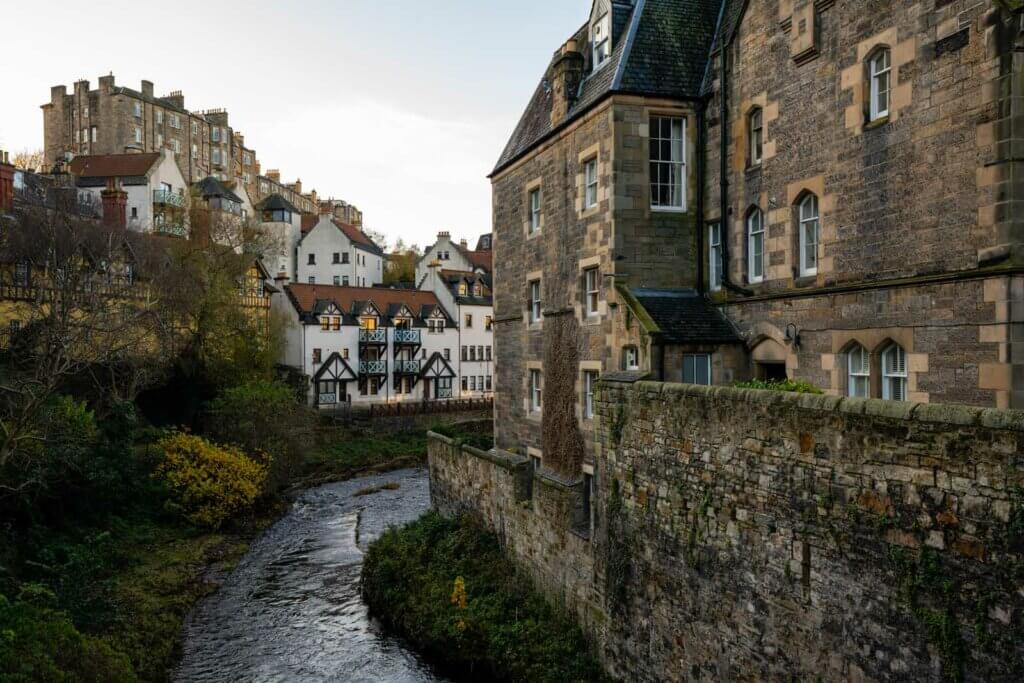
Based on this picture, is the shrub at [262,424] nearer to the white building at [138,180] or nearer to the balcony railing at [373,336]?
the balcony railing at [373,336]

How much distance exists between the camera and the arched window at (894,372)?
12.3 meters

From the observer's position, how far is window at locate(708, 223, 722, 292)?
1683 centimetres

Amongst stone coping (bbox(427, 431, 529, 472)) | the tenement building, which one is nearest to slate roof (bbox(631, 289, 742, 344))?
the tenement building

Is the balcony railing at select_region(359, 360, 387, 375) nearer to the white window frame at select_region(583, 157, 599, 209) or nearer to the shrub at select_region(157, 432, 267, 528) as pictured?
the shrub at select_region(157, 432, 267, 528)

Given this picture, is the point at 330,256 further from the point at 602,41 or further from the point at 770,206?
the point at 770,206

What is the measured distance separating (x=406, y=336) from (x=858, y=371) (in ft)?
149

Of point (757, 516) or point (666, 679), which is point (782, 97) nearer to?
point (757, 516)

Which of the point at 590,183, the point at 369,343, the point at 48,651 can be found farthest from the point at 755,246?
the point at 369,343

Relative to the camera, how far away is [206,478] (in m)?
28.6

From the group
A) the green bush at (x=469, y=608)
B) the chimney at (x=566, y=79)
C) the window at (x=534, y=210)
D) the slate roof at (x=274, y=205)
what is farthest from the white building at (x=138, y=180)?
the chimney at (x=566, y=79)

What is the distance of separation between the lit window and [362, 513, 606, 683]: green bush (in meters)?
10.2

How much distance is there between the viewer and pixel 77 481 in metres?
23.7

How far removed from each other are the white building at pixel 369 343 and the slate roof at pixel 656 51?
1447 inches

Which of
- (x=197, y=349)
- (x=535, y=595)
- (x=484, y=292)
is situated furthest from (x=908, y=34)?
(x=484, y=292)
